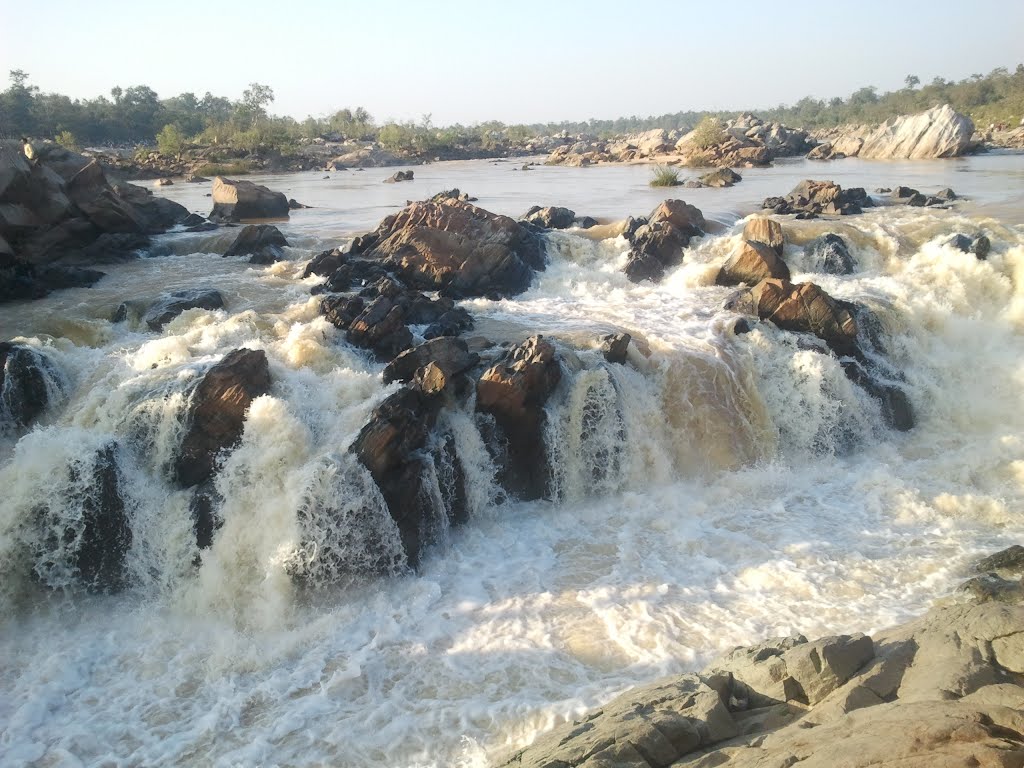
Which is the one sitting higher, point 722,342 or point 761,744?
point 722,342

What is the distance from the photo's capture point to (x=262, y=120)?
66.2 m

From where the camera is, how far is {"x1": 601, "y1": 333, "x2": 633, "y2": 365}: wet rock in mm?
11859

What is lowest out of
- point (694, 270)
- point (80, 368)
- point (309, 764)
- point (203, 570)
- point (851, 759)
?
point (309, 764)

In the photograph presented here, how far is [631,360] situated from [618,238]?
6.97 meters

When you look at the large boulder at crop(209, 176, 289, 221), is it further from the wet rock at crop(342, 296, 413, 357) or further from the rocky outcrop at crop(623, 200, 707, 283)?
the wet rock at crop(342, 296, 413, 357)

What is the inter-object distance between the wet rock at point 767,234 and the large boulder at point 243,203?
54.4 ft

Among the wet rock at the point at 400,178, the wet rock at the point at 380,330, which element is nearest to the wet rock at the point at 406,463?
the wet rock at the point at 380,330

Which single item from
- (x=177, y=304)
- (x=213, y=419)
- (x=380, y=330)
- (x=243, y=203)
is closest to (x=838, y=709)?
(x=213, y=419)

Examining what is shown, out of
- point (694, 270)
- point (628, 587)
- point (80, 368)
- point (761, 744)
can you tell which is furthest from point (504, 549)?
point (694, 270)

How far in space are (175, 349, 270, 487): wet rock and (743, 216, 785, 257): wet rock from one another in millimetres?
11864

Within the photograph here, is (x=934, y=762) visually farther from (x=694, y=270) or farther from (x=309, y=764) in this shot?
(x=694, y=270)

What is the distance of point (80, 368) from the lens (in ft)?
38.4

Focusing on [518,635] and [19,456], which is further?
[19,456]

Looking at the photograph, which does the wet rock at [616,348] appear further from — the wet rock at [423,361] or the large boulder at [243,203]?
the large boulder at [243,203]
